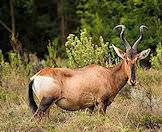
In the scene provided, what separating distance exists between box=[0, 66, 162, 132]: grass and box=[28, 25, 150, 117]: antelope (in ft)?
0.70

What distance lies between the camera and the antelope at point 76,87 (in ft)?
32.1

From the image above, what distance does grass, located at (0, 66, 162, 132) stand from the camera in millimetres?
9328

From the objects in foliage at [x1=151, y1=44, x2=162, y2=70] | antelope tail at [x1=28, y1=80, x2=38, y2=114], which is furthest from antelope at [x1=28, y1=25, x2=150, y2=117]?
foliage at [x1=151, y1=44, x2=162, y2=70]

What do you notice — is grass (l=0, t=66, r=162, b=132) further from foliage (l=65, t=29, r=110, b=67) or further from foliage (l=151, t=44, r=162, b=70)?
foliage (l=151, t=44, r=162, b=70)

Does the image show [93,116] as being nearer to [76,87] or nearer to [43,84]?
[76,87]

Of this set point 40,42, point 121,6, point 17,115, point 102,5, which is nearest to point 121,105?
point 17,115

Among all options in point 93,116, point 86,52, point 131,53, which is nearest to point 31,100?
point 93,116

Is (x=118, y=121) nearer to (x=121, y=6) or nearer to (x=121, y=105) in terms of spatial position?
(x=121, y=105)

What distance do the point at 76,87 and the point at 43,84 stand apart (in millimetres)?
632

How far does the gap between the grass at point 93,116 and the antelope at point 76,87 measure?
8.4 inches

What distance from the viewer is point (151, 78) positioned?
13922mm

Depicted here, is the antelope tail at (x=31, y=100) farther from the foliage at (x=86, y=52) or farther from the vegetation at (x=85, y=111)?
the foliage at (x=86, y=52)

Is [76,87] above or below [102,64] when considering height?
above

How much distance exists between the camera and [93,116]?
9688 mm
